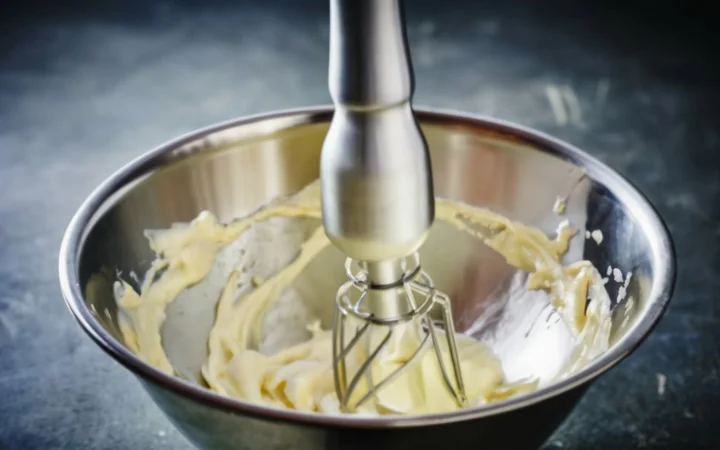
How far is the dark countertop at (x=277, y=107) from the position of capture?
2.12 feet

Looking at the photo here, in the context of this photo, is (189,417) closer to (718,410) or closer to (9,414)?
(9,414)

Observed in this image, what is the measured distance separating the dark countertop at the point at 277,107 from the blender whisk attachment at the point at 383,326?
0.13m

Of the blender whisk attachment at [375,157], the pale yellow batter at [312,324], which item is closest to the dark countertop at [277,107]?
the pale yellow batter at [312,324]

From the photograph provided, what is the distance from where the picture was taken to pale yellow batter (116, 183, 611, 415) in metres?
0.55

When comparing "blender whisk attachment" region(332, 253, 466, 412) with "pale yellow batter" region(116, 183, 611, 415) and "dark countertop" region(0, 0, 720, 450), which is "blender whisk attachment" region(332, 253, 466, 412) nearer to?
"pale yellow batter" region(116, 183, 611, 415)

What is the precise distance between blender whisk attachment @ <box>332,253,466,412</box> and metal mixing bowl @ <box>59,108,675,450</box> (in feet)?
0.17

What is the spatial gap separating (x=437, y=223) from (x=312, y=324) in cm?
11

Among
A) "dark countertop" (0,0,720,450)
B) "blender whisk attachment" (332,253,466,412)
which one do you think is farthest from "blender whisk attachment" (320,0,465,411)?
"dark countertop" (0,0,720,450)

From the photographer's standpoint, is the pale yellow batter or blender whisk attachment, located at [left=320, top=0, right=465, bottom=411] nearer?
blender whisk attachment, located at [left=320, top=0, right=465, bottom=411]

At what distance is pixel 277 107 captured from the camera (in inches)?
43.1

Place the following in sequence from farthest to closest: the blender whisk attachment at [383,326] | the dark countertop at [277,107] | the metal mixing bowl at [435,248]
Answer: the dark countertop at [277,107] < the blender whisk attachment at [383,326] < the metal mixing bowl at [435,248]

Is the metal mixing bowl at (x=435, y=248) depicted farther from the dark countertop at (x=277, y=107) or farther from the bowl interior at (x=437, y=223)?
the dark countertop at (x=277, y=107)

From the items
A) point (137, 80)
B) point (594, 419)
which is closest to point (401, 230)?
point (594, 419)

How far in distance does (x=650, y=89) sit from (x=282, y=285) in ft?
2.18
